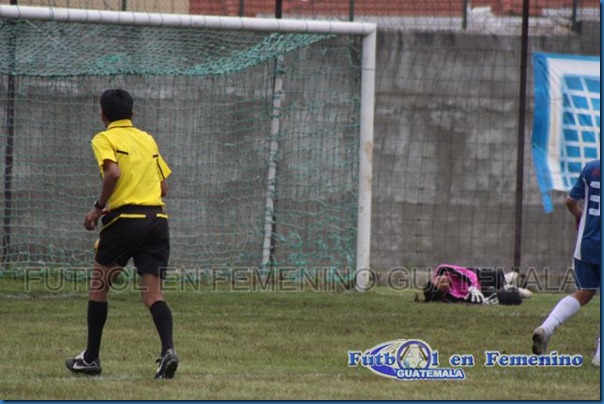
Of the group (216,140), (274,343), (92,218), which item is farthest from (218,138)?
(92,218)

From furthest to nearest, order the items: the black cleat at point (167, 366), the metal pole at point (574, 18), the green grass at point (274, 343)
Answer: the metal pole at point (574, 18) < the black cleat at point (167, 366) < the green grass at point (274, 343)

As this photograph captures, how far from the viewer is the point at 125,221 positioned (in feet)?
26.4

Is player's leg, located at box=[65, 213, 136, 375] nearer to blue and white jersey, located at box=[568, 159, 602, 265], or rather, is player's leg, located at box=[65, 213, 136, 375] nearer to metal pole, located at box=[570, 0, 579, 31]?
blue and white jersey, located at box=[568, 159, 602, 265]

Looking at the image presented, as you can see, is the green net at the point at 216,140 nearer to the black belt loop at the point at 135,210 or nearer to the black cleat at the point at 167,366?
the black belt loop at the point at 135,210

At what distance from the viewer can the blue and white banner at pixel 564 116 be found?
16391 millimetres

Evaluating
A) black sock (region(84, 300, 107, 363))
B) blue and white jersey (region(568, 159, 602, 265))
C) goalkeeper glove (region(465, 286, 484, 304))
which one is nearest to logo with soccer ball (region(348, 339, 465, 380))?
blue and white jersey (region(568, 159, 602, 265))

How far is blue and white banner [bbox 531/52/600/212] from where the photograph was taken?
16.4m

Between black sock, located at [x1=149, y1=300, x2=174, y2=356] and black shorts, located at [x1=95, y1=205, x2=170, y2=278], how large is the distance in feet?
0.72

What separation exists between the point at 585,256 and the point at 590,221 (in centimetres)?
26

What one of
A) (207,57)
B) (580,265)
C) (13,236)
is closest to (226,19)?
(207,57)

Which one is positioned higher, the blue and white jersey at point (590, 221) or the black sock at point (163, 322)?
the blue and white jersey at point (590, 221)

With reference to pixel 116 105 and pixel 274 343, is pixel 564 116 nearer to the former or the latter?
pixel 274 343

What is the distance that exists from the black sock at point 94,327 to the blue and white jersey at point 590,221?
3.58 m

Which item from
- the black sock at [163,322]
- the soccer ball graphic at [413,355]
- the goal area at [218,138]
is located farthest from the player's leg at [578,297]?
the goal area at [218,138]
